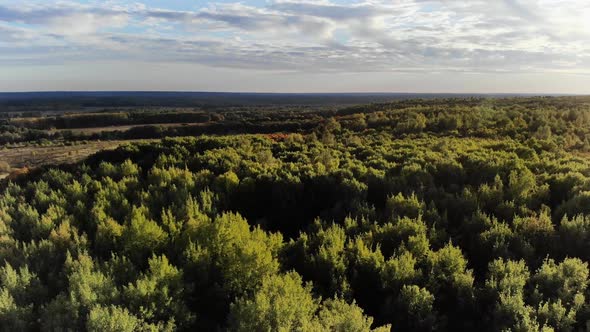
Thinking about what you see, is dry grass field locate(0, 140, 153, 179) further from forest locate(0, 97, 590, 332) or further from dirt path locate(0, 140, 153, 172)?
forest locate(0, 97, 590, 332)

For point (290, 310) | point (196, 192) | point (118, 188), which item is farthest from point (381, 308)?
point (118, 188)

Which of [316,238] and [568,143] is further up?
[568,143]

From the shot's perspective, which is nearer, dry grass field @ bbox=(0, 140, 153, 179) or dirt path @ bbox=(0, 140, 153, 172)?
dry grass field @ bbox=(0, 140, 153, 179)

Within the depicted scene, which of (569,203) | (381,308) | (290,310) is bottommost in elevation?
(381,308)

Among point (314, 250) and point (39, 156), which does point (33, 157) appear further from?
point (314, 250)

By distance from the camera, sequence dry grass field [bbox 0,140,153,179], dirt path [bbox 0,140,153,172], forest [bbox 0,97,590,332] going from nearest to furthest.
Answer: forest [bbox 0,97,590,332] < dry grass field [bbox 0,140,153,179] < dirt path [bbox 0,140,153,172]

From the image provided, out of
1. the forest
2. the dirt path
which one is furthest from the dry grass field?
the forest

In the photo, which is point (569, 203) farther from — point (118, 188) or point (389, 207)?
point (118, 188)

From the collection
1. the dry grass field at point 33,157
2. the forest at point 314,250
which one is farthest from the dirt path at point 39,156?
the forest at point 314,250

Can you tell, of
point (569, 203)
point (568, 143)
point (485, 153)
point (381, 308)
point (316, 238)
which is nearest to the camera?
point (381, 308)
